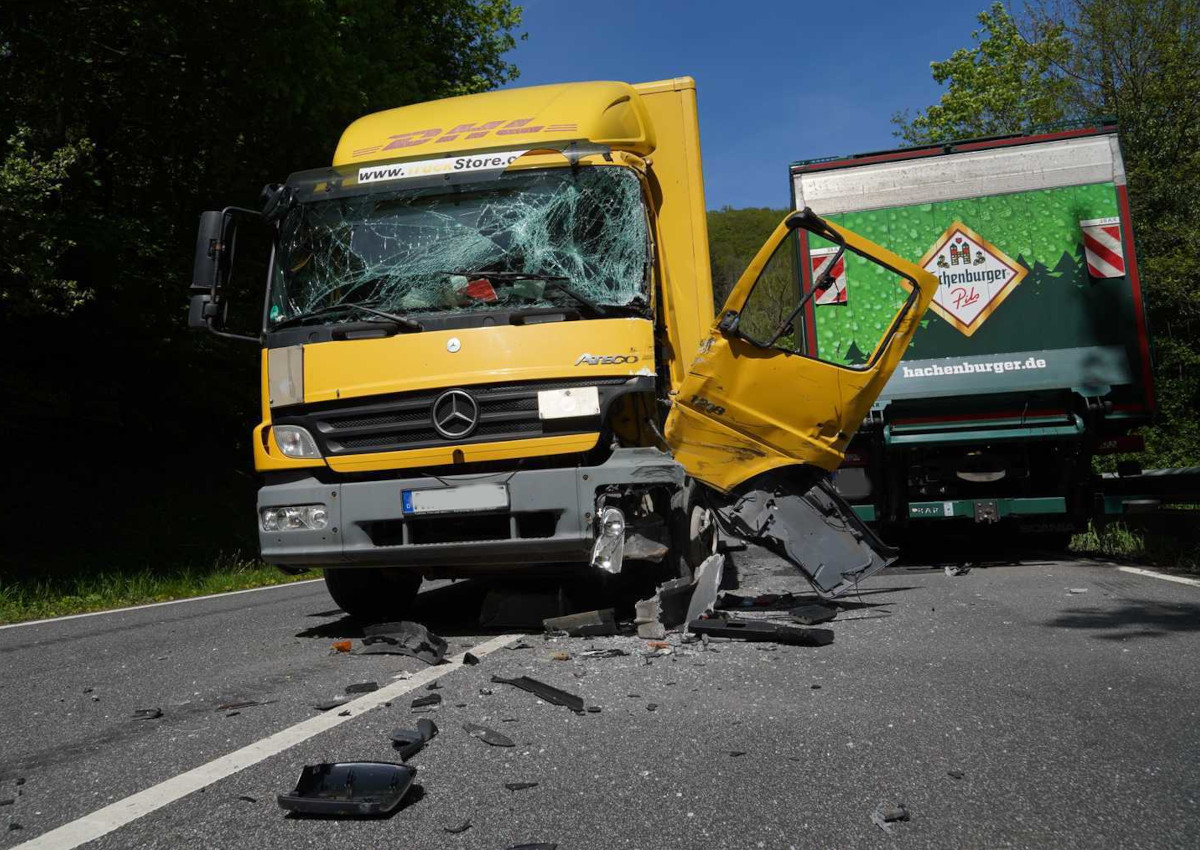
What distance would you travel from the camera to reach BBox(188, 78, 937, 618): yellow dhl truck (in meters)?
5.48

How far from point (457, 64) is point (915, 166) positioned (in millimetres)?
15594

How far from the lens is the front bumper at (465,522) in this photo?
17.7ft

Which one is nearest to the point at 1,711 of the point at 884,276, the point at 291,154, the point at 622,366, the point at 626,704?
the point at 626,704

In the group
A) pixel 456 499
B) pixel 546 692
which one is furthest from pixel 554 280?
pixel 546 692

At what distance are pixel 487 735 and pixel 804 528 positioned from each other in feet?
10.7

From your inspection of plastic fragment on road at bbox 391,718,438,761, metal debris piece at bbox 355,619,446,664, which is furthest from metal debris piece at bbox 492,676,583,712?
metal debris piece at bbox 355,619,446,664

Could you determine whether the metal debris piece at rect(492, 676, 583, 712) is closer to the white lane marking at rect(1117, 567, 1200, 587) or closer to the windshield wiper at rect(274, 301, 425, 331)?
the windshield wiper at rect(274, 301, 425, 331)

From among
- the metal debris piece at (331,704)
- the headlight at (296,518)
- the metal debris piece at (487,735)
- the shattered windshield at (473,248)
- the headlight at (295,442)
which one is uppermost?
the shattered windshield at (473,248)

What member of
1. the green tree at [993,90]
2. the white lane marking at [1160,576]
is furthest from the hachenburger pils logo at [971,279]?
the green tree at [993,90]

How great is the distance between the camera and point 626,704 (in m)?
4.15

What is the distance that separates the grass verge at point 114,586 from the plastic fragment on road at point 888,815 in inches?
302

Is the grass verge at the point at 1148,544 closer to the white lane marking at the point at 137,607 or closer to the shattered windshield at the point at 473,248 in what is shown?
the shattered windshield at the point at 473,248

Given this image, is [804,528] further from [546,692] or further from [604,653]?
[546,692]

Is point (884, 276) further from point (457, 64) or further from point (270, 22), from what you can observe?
point (457, 64)
